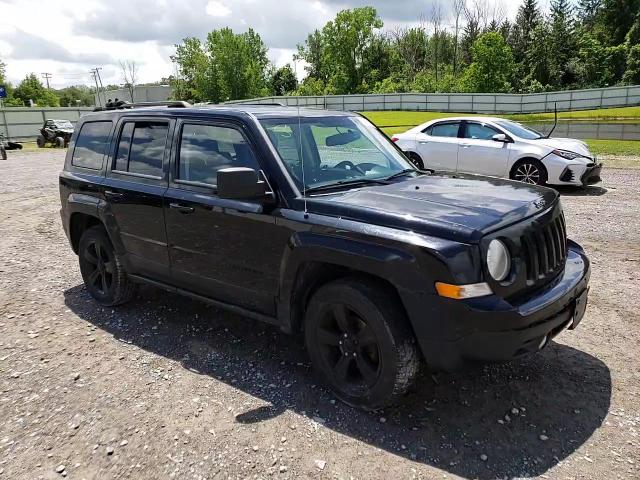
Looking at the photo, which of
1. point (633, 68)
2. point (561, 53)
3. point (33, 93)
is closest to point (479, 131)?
point (633, 68)

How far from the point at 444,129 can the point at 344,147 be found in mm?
8012

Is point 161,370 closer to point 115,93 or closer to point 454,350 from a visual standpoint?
point 454,350

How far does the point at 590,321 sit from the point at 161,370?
143 inches

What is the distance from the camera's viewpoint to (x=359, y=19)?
7512 centimetres

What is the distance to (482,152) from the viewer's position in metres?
10.8

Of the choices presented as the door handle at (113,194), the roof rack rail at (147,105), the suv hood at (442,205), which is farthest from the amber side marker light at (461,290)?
the door handle at (113,194)

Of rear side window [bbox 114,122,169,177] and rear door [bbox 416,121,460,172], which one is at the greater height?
rear side window [bbox 114,122,169,177]

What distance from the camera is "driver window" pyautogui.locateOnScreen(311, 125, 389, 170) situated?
4012 mm

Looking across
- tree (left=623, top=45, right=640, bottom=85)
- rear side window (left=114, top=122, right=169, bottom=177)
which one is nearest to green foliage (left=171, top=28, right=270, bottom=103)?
tree (left=623, top=45, right=640, bottom=85)

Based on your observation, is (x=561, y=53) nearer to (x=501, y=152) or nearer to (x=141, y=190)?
(x=501, y=152)

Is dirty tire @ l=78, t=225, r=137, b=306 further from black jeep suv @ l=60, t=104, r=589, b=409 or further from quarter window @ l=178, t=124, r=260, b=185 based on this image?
quarter window @ l=178, t=124, r=260, b=185

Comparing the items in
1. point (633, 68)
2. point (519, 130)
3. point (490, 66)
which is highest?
point (490, 66)

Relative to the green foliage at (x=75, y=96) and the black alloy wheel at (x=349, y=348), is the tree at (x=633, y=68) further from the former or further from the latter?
the green foliage at (x=75, y=96)

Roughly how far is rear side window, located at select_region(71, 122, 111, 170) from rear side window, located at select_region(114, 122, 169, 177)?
307 mm
